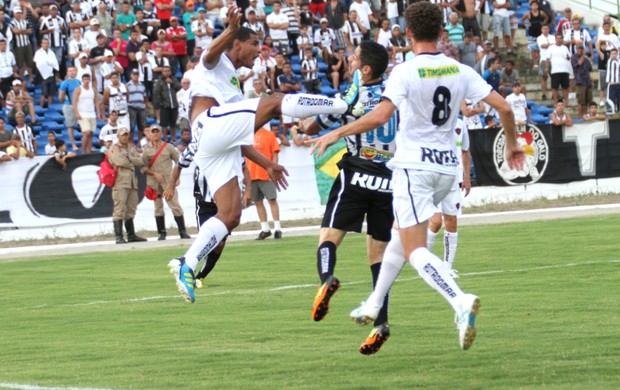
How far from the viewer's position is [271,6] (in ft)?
119

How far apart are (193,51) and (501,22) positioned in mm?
10244

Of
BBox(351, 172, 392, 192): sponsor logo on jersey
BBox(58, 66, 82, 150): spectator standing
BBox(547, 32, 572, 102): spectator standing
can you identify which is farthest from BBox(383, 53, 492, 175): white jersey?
BBox(547, 32, 572, 102): spectator standing

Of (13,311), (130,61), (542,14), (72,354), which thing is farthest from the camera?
(542,14)

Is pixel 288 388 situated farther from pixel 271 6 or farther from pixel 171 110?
pixel 271 6

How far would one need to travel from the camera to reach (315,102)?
10547 millimetres

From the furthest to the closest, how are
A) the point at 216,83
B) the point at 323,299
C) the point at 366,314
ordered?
the point at 216,83 < the point at 323,299 < the point at 366,314

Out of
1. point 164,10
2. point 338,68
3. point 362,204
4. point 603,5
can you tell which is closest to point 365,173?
point 362,204

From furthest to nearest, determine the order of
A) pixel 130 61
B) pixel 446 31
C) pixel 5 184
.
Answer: pixel 446 31 → pixel 130 61 → pixel 5 184

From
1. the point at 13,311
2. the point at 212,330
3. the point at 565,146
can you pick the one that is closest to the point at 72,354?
the point at 212,330

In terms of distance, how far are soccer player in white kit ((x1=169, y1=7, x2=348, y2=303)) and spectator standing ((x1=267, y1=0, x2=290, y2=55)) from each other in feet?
74.6

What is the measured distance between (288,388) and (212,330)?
10.7ft

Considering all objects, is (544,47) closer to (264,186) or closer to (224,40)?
(264,186)

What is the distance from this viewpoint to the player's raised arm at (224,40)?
11.1 m

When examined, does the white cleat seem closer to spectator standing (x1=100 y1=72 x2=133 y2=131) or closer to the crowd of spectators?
the crowd of spectators
